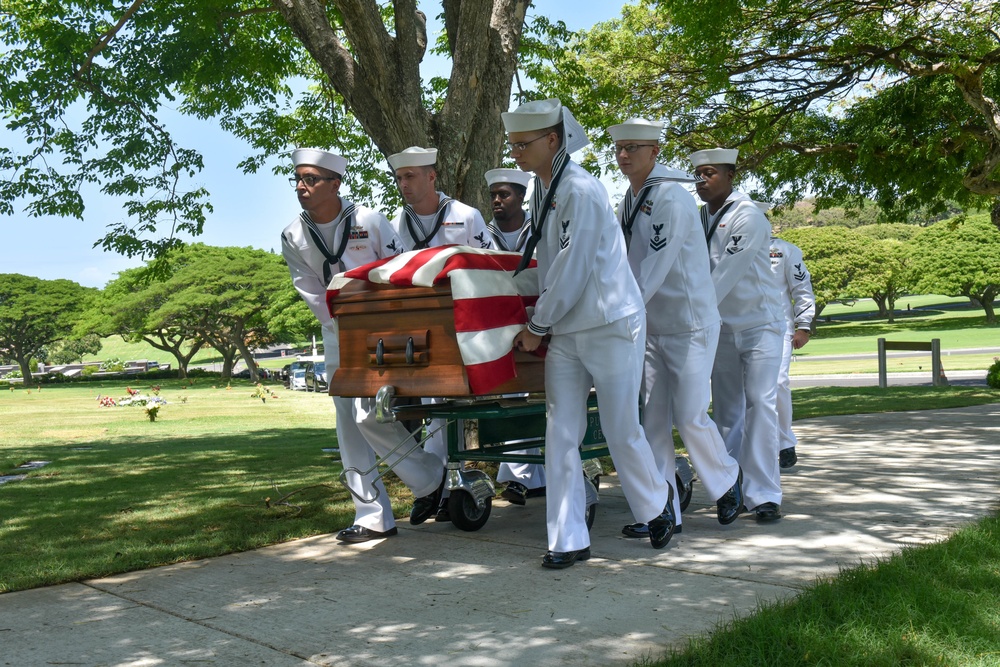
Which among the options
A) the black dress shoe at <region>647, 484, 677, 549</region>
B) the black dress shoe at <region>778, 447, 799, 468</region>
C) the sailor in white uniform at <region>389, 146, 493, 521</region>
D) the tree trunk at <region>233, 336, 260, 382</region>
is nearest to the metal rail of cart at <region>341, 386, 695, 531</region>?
the sailor in white uniform at <region>389, 146, 493, 521</region>

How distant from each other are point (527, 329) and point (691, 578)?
4.67 ft

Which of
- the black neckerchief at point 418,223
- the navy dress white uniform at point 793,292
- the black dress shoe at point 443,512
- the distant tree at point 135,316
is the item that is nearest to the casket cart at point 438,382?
the black dress shoe at point 443,512

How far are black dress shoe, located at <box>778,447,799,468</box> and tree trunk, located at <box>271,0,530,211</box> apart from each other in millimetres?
3252

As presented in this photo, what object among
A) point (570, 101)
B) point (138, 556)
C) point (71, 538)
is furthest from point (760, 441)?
point (570, 101)

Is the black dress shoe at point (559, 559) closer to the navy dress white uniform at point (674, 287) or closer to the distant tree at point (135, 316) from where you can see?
the navy dress white uniform at point (674, 287)

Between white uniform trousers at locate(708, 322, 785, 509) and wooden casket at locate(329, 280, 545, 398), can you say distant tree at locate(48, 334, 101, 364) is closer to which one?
white uniform trousers at locate(708, 322, 785, 509)

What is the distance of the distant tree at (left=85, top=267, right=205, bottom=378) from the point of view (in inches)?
2391

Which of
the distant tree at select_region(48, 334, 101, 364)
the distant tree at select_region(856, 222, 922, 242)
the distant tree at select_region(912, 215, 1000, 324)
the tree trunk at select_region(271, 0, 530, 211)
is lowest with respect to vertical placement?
the distant tree at select_region(48, 334, 101, 364)

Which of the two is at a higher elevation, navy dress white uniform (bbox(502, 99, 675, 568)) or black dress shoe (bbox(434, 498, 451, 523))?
navy dress white uniform (bbox(502, 99, 675, 568))

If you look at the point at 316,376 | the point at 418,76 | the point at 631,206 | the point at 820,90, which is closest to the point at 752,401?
the point at 631,206

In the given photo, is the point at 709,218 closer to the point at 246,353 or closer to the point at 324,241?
the point at 324,241

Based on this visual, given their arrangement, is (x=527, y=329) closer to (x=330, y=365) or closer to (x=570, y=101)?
(x=330, y=365)

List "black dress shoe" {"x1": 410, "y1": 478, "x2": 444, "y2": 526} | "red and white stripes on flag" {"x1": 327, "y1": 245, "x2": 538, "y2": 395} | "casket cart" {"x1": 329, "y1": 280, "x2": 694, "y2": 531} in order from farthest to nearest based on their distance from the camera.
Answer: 1. "black dress shoe" {"x1": 410, "y1": 478, "x2": 444, "y2": 526}
2. "casket cart" {"x1": 329, "y1": 280, "x2": 694, "y2": 531}
3. "red and white stripes on flag" {"x1": 327, "y1": 245, "x2": 538, "y2": 395}

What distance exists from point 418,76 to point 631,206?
343 cm
